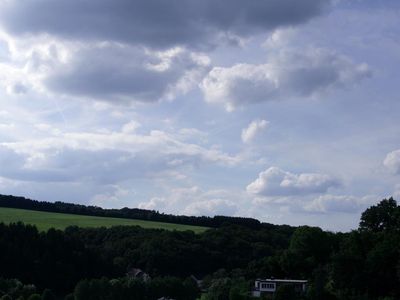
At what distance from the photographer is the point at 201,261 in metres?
165

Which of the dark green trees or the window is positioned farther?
the window

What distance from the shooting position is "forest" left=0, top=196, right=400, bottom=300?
84.6 metres

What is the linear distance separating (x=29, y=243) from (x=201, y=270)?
41.4 metres

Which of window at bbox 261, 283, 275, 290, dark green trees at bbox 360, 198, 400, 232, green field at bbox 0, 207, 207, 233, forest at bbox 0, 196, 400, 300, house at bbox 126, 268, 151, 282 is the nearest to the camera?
forest at bbox 0, 196, 400, 300

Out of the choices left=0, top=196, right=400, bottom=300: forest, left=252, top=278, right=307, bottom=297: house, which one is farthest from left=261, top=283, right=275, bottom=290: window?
left=0, top=196, right=400, bottom=300: forest

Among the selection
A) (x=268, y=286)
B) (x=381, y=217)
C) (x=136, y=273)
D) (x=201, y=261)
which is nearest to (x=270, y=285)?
(x=268, y=286)

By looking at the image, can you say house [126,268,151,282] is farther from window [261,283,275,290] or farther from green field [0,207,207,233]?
window [261,283,275,290]

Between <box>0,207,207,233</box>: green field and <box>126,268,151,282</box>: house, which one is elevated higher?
<box>0,207,207,233</box>: green field

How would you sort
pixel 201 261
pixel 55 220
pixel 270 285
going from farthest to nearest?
pixel 55 220 < pixel 201 261 < pixel 270 285

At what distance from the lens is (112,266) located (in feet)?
483

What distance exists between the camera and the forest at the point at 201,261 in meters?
84.6

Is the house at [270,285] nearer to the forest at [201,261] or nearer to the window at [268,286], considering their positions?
the window at [268,286]

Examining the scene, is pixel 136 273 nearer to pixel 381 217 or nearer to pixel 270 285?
pixel 270 285

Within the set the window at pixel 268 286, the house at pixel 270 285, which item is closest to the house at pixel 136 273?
the house at pixel 270 285
